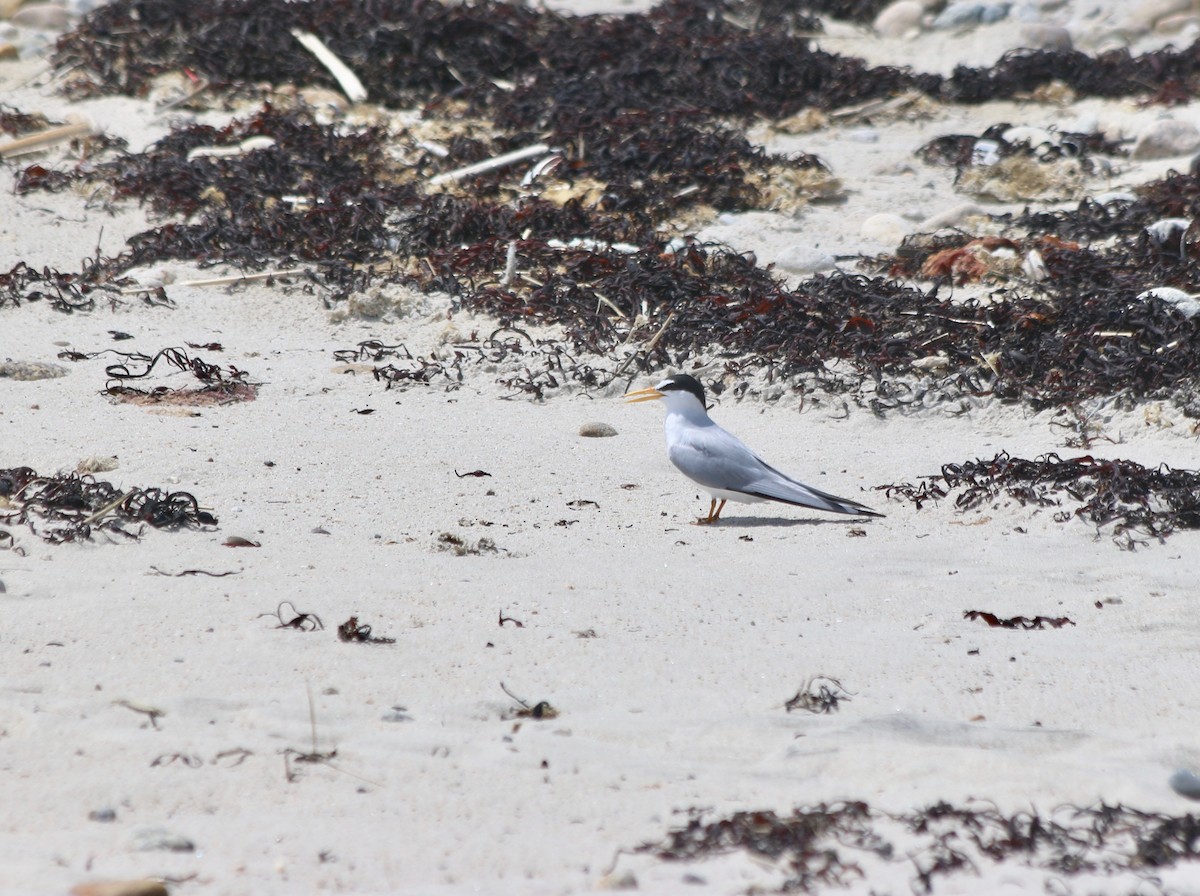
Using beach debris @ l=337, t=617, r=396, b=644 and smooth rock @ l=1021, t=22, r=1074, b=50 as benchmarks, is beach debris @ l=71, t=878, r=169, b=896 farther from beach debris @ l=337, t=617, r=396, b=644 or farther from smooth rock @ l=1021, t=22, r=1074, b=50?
smooth rock @ l=1021, t=22, r=1074, b=50

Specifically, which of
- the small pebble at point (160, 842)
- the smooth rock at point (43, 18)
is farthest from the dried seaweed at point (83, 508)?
the smooth rock at point (43, 18)

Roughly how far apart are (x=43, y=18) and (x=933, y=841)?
11492 mm

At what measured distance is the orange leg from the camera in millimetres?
4980

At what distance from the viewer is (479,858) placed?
2381 millimetres

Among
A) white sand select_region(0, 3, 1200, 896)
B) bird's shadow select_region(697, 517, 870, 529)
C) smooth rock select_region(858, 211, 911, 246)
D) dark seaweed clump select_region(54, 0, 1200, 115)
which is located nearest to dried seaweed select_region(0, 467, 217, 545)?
white sand select_region(0, 3, 1200, 896)

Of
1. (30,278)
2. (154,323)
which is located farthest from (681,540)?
(30,278)

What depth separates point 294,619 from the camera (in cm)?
334

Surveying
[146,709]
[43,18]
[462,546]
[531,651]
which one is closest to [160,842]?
[146,709]

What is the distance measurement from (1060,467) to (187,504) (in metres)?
3.27

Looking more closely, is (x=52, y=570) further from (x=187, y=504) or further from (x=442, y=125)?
(x=442, y=125)

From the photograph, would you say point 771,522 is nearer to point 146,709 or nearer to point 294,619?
point 294,619

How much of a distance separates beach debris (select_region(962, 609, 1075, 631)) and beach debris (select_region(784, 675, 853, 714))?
2.49 feet

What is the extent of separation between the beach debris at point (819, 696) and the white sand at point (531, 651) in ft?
0.14

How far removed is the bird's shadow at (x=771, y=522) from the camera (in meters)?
4.92
